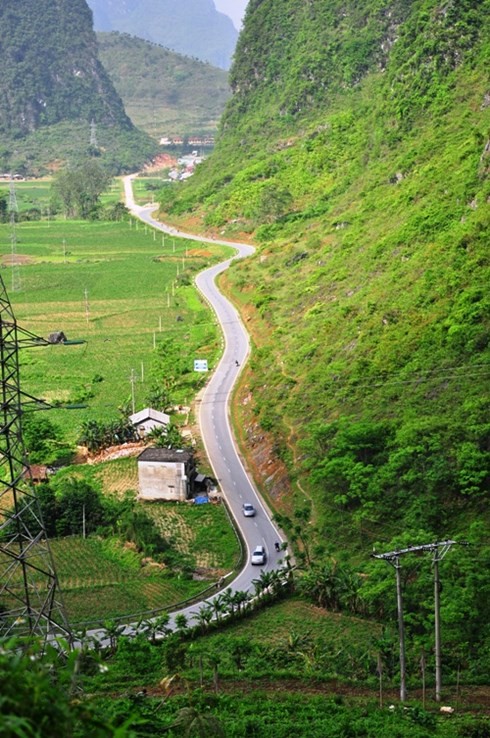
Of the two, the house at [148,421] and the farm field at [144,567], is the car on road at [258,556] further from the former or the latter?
the house at [148,421]

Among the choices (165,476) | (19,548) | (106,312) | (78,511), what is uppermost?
(106,312)

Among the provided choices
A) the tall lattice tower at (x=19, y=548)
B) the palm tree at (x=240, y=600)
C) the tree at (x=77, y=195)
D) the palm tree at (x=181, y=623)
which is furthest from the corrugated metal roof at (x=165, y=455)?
the tree at (x=77, y=195)

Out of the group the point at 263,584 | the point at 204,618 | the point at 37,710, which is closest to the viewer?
the point at 37,710

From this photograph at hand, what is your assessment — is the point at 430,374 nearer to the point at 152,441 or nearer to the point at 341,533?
the point at 341,533

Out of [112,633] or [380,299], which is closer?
[112,633]

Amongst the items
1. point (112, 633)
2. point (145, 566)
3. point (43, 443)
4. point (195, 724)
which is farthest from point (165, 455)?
point (195, 724)

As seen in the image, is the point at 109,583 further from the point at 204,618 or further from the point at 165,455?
the point at 165,455

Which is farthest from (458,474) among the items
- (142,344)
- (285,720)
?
(142,344)
